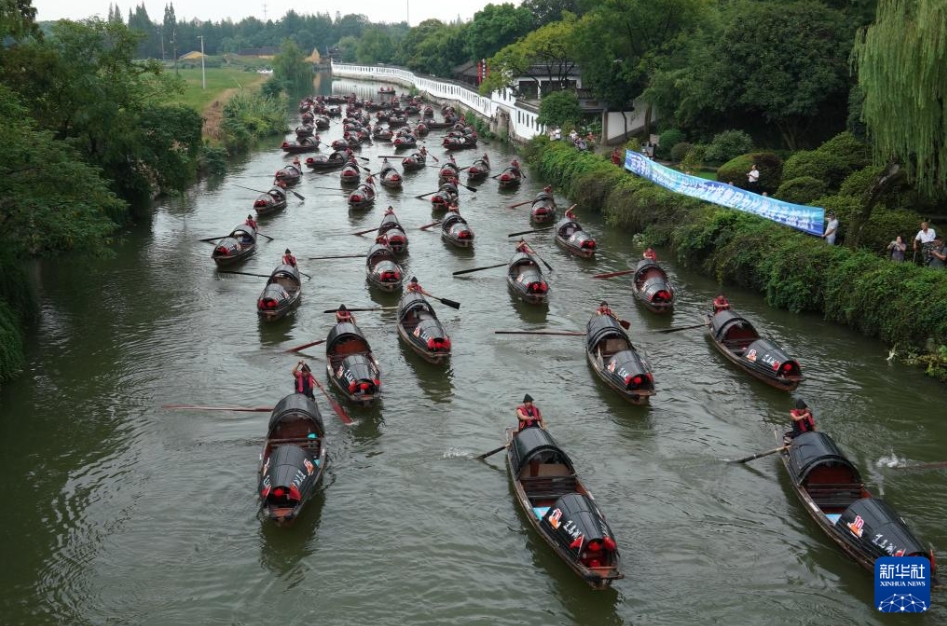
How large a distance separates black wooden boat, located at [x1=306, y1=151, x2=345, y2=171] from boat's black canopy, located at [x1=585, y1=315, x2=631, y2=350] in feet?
143

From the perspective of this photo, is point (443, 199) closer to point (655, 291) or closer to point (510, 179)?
point (510, 179)

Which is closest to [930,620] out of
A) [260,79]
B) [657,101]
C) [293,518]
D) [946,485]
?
[946,485]

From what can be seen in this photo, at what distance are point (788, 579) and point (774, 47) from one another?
122ft

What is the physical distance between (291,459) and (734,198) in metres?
25.6

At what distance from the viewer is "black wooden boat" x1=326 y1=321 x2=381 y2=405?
24.2 meters

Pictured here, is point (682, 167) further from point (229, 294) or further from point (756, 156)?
point (229, 294)

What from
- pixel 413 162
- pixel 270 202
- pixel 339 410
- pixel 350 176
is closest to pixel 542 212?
pixel 270 202

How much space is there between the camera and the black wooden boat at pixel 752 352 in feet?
81.6

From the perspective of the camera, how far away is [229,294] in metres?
35.5

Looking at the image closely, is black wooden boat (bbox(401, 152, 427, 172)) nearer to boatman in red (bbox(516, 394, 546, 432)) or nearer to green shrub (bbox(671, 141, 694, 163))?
green shrub (bbox(671, 141, 694, 163))

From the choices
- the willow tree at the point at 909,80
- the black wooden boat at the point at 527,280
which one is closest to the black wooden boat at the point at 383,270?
the black wooden boat at the point at 527,280

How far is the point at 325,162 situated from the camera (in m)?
68.1

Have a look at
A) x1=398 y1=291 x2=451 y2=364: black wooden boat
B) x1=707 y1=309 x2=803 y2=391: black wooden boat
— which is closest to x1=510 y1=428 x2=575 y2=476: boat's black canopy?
x1=398 y1=291 x2=451 y2=364: black wooden boat

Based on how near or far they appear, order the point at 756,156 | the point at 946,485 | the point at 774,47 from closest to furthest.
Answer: the point at 946,485 → the point at 756,156 → the point at 774,47
